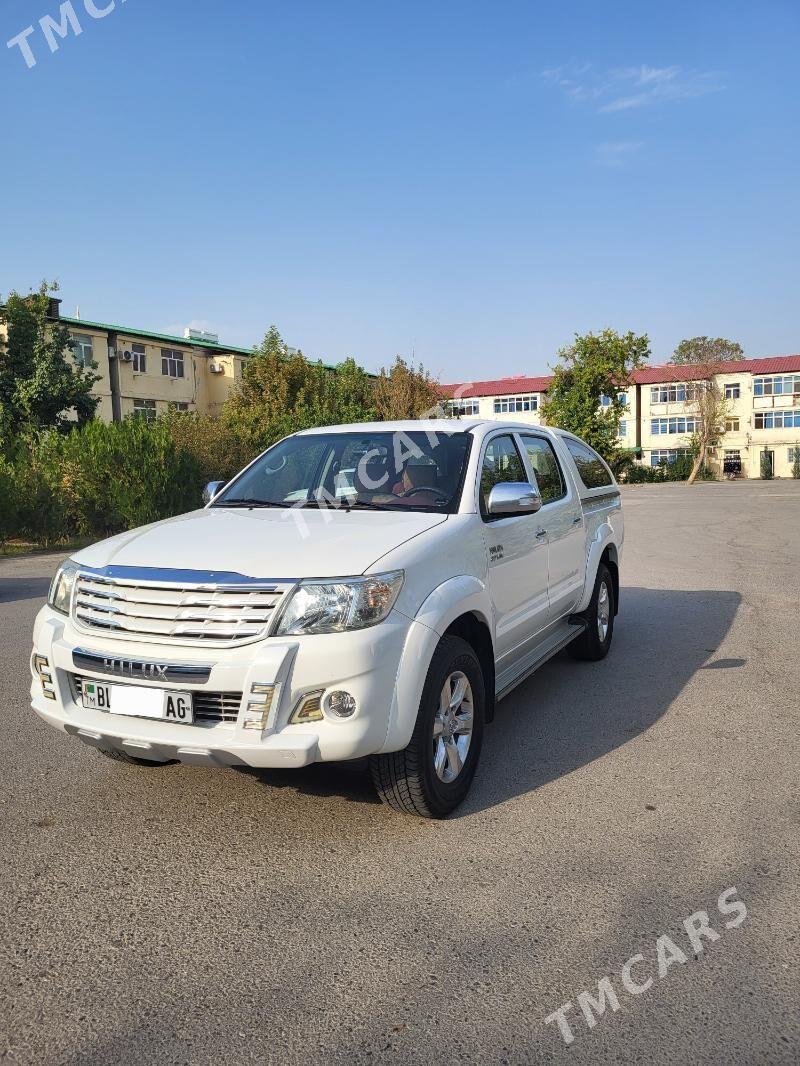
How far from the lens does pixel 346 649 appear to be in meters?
3.23

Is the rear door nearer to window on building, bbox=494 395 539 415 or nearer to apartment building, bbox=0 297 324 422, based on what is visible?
apartment building, bbox=0 297 324 422

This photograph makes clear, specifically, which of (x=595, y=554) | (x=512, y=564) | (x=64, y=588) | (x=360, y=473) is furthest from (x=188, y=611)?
(x=595, y=554)

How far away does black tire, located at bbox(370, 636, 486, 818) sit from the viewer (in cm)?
347

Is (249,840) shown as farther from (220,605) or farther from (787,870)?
(787,870)

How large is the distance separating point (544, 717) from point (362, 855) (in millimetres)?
2074

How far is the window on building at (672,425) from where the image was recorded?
227ft

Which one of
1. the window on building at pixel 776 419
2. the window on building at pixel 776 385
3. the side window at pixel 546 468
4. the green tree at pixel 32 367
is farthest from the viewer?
the window on building at pixel 776 419

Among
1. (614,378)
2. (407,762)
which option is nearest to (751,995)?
(407,762)

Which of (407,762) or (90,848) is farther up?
(407,762)

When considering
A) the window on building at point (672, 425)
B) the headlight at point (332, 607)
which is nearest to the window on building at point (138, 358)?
the headlight at point (332, 607)

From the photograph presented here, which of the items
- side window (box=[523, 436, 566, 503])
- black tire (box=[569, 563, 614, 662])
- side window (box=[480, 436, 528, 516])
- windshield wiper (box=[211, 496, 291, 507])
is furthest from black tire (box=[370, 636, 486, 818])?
black tire (box=[569, 563, 614, 662])

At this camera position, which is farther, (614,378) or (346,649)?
(614,378)

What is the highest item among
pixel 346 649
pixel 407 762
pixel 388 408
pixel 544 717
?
pixel 388 408

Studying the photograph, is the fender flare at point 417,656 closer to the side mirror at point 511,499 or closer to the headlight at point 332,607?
the headlight at point 332,607
